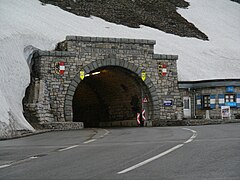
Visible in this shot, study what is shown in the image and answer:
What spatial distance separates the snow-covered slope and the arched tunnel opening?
12.4 ft

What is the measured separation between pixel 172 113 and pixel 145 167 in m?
20.0

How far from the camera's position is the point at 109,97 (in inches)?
1210

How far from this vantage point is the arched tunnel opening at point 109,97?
2745 cm

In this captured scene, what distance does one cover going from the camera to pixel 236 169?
6.91m

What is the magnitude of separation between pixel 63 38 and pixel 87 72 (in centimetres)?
494

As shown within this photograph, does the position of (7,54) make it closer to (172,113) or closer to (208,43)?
(172,113)

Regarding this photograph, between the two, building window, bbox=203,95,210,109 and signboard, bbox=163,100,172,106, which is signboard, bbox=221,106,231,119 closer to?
building window, bbox=203,95,210,109

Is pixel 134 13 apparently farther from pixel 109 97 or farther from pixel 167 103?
pixel 167 103

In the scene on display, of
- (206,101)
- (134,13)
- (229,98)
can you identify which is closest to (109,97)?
(206,101)

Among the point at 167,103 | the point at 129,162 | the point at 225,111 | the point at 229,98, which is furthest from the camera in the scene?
the point at 229,98

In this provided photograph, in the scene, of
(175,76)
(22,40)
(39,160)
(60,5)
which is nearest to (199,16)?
(60,5)

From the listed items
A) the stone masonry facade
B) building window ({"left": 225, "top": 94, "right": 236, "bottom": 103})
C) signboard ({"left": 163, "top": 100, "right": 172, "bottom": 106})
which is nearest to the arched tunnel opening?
the stone masonry facade

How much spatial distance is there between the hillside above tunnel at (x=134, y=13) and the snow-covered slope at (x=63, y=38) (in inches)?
61.2

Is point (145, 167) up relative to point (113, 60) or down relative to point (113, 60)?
down
